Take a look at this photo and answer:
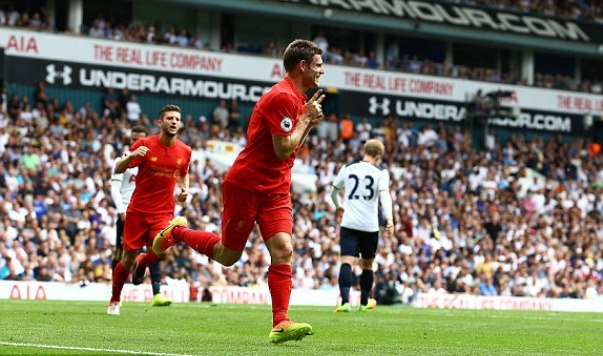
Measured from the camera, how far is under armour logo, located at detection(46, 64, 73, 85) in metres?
35.7

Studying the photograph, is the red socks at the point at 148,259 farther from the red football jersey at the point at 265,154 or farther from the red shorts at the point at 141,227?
the red football jersey at the point at 265,154

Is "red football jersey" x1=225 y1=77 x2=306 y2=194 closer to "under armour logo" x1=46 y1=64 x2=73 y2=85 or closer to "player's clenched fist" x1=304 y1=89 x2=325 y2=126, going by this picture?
"player's clenched fist" x1=304 y1=89 x2=325 y2=126

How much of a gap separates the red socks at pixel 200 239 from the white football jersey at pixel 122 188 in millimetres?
5337

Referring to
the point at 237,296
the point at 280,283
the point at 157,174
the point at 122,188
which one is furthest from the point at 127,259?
the point at 237,296

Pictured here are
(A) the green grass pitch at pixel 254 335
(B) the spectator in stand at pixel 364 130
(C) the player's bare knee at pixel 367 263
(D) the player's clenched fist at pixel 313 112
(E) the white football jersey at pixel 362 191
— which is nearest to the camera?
(A) the green grass pitch at pixel 254 335

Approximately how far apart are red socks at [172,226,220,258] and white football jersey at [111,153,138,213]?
5.34 meters

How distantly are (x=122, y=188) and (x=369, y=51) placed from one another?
97.2ft

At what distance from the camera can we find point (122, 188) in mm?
16922

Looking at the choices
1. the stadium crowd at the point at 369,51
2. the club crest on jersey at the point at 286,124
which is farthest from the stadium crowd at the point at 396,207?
the club crest on jersey at the point at 286,124

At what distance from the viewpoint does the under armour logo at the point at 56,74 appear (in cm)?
3569

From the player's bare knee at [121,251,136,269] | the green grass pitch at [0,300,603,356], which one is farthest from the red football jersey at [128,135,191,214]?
the green grass pitch at [0,300,603,356]

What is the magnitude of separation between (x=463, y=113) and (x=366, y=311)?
27.7 metres

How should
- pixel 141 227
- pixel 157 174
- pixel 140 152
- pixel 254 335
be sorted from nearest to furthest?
1. pixel 254 335
2. pixel 140 152
3. pixel 141 227
4. pixel 157 174

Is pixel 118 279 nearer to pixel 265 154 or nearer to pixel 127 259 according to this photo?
pixel 127 259
